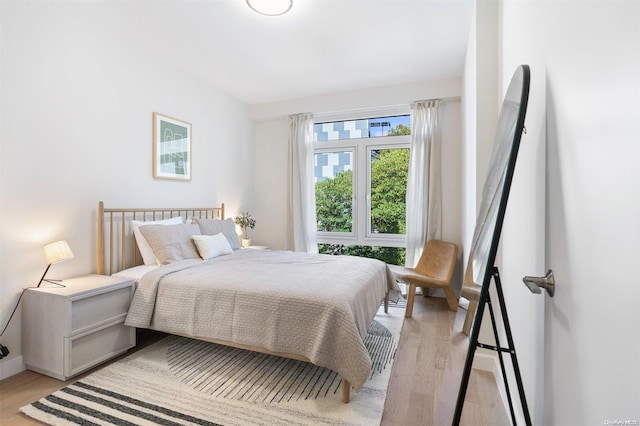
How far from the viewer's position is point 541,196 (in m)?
1.22

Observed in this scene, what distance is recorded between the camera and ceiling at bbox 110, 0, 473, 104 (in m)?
2.50

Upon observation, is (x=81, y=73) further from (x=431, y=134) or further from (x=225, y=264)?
(x=431, y=134)

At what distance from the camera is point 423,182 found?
13.3 feet

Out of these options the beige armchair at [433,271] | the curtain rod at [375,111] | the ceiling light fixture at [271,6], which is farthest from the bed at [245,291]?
the curtain rod at [375,111]

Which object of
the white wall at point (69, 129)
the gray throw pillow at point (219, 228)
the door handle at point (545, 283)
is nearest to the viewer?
the door handle at point (545, 283)

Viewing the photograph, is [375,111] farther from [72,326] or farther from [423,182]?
[72,326]

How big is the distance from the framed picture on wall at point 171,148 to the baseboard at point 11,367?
1.87m

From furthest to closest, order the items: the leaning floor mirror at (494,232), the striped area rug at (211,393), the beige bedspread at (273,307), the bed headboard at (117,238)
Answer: the bed headboard at (117,238), the beige bedspread at (273,307), the striped area rug at (211,393), the leaning floor mirror at (494,232)

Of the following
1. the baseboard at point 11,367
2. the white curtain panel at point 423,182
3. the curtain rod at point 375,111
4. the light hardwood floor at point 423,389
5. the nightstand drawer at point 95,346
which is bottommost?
the light hardwood floor at point 423,389

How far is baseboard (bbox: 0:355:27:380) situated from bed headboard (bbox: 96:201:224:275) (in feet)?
2.51

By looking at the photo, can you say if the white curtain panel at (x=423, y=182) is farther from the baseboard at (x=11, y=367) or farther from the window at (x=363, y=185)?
the baseboard at (x=11, y=367)

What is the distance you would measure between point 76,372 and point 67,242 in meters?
1.03

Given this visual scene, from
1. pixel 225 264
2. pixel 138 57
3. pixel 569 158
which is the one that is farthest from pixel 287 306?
pixel 138 57

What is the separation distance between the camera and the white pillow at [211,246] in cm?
302
